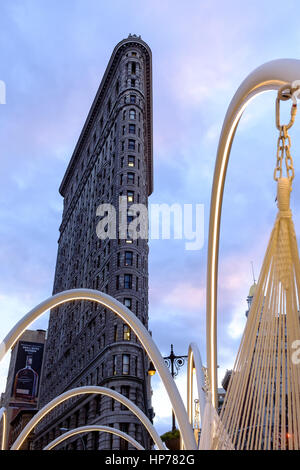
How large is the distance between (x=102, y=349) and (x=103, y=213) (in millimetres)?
24149

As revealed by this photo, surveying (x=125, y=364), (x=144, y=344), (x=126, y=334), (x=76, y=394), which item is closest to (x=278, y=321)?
(x=144, y=344)

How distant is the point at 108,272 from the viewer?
235ft

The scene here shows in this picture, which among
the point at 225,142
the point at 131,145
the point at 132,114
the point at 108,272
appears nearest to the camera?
the point at 225,142

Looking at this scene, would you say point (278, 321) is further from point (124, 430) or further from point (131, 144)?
point (131, 144)

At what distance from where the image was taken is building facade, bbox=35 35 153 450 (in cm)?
6378

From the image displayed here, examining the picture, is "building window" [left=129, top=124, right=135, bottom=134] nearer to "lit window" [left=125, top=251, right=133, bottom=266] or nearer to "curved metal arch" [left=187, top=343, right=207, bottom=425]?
"lit window" [left=125, top=251, right=133, bottom=266]

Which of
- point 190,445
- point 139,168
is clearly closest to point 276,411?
point 190,445

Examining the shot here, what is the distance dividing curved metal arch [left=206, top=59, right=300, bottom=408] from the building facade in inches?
2016

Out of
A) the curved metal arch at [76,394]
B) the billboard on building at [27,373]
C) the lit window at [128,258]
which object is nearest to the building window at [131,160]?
the lit window at [128,258]

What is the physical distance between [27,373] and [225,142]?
112 m

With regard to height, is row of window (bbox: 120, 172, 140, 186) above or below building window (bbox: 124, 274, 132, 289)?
above

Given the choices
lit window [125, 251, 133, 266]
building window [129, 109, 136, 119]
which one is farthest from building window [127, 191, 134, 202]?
building window [129, 109, 136, 119]

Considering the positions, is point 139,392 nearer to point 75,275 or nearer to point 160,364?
point 75,275

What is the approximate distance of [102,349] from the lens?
67.3 metres
